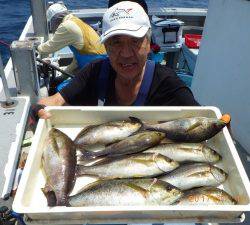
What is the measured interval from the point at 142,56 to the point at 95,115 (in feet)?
1.87

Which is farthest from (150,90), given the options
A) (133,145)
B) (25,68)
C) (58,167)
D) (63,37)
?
(63,37)

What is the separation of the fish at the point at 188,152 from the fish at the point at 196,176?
3.0 inches

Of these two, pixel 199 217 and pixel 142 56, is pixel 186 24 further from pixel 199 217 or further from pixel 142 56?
pixel 199 217

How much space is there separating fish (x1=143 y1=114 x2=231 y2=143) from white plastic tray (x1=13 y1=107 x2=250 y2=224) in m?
0.07

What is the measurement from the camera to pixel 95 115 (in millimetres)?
2174

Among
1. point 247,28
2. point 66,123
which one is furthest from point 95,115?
point 247,28

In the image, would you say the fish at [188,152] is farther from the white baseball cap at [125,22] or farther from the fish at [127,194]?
the white baseball cap at [125,22]

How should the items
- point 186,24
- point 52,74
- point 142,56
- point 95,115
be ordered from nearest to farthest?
point 95,115 < point 142,56 < point 52,74 < point 186,24

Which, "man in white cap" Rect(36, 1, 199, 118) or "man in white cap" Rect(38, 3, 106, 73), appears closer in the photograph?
"man in white cap" Rect(36, 1, 199, 118)

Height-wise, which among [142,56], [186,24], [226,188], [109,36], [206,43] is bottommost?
[186,24]

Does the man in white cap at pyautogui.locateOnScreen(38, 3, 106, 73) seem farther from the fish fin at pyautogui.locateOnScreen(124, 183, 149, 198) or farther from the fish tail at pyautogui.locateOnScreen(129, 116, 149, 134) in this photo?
the fish fin at pyautogui.locateOnScreen(124, 183, 149, 198)

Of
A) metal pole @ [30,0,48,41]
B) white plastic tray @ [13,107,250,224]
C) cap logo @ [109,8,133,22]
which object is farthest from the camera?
metal pole @ [30,0,48,41]

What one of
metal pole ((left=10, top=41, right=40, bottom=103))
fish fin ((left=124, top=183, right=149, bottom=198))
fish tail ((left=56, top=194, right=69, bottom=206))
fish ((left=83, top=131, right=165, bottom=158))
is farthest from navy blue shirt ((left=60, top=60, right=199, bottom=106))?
fish tail ((left=56, top=194, right=69, bottom=206))

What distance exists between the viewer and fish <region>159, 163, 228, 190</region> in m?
1.76
